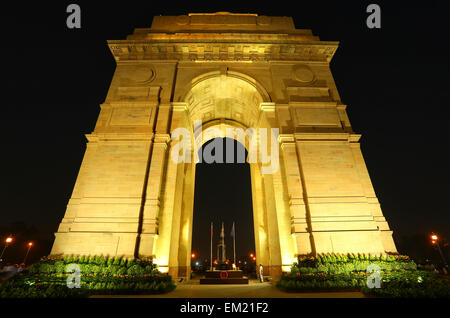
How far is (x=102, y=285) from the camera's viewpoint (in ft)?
30.0

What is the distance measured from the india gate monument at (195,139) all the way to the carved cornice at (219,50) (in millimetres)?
77

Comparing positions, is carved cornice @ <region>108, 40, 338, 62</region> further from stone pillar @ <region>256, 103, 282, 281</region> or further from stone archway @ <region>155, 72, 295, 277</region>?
stone pillar @ <region>256, 103, 282, 281</region>

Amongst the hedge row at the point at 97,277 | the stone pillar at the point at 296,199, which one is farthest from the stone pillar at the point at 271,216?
the hedge row at the point at 97,277

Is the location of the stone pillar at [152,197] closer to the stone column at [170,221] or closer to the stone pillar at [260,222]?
the stone column at [170,221]

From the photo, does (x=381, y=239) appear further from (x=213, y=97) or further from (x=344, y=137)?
(x=213, y=97)

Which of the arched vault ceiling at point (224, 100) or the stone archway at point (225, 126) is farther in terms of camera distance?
the arched vault ceiling at point (224, 100)

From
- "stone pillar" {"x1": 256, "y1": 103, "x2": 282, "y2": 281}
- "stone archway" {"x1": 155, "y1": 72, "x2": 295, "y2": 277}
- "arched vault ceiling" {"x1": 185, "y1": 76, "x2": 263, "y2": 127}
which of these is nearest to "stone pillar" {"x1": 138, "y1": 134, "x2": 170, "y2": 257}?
"stone archway" {"x1": 155, "y1": 72, "x2": 295, "y2": 277}

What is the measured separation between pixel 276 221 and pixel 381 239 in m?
5.37

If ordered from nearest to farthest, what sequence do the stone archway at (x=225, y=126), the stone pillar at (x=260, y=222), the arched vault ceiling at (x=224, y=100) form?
the stone archway at (x=225, y=126) → the arched vault ceiling at (x=224, y=100) → the stone pillar at (x=260, y=222)

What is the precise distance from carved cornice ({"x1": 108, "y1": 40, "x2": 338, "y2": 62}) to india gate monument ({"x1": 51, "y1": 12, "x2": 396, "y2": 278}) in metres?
0.08

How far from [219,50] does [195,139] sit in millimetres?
8246

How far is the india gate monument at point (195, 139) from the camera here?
12.1m
